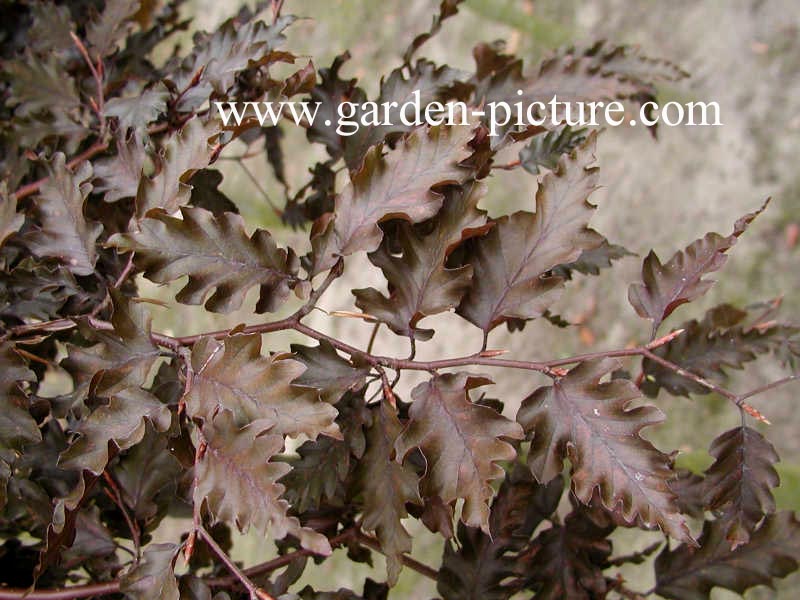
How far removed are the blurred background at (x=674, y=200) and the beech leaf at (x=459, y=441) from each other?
1211 mm

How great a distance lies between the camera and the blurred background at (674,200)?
190 centimetres

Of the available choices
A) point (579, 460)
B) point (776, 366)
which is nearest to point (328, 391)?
point (579, 460)

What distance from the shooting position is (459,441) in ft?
2.42

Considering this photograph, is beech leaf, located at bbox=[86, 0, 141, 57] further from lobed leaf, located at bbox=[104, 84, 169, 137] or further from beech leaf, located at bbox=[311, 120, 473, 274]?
beech leaf, located at bbox=[311, 120, 473, 274]

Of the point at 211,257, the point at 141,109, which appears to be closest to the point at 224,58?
the point at 141,109

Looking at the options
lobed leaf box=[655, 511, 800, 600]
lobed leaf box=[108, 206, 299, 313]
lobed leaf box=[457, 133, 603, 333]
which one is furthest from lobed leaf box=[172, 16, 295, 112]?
lobed leaf box=[655, 511, 800, 600]

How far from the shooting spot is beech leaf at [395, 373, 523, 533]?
2.36 feet

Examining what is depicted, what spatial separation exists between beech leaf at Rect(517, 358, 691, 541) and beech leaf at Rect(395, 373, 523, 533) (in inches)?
1.8

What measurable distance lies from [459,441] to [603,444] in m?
0.13

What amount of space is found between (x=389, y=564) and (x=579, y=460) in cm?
22

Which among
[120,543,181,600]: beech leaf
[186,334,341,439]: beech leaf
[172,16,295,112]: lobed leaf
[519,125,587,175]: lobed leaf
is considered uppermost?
[172,16,295,112]: lobed leaf

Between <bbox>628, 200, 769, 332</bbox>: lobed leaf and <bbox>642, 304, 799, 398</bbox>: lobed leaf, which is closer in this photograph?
<bbox>628, 200, 769, 332</bbox>: lobed leaf

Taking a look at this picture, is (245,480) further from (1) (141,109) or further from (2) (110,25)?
(2) (110,25)

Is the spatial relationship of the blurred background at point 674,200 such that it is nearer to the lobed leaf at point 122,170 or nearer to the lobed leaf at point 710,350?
the lobed leaf at point 710,350
